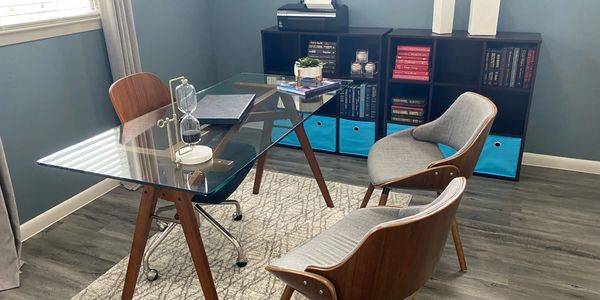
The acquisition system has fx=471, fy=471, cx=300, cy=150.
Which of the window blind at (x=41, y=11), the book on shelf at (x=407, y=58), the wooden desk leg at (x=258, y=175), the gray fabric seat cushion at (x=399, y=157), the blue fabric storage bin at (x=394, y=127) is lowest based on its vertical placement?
the wooden desk leg at (x=258, y=175)

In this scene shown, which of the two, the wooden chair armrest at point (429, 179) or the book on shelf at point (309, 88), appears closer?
the wooden chair armrest at point (429, 179)

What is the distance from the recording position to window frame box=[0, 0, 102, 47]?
7.58 feet

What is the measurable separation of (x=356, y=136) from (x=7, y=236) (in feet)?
7.09

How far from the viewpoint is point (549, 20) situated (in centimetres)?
290

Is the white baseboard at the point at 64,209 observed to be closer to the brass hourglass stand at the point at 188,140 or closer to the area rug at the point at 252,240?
the area rug at the point at 252,240

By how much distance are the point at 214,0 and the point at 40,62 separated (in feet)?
5.43

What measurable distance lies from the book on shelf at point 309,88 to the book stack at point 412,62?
74 centimetres

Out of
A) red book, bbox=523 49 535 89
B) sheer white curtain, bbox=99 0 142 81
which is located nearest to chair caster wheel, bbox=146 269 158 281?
sheer white curtain, bbox=99 0 142 81

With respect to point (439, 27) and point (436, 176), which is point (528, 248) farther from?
point (439, 27)

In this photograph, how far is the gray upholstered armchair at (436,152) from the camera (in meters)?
1.95

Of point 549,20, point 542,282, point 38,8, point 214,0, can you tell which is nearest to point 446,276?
point 542,282

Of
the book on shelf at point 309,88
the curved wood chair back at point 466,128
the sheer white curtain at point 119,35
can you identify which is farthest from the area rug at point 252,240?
the sheer white curtain at point 119,35

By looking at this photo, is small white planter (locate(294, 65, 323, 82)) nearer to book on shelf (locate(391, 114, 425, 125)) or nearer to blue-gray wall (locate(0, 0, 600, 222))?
book on shelf (locate(391, 114, 425, 125))

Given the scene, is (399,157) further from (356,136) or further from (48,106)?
(48,106)
